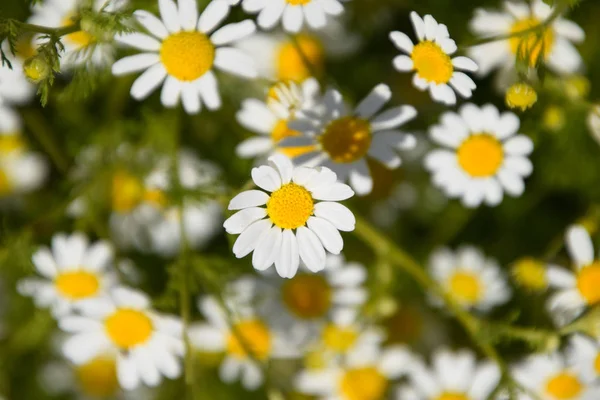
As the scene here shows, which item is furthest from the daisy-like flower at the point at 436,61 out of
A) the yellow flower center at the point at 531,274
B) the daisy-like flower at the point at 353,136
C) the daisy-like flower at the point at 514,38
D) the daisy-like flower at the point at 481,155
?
the yellow flower center at the point at 531,274

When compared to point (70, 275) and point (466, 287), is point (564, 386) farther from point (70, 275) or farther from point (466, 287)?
point (70, 275)

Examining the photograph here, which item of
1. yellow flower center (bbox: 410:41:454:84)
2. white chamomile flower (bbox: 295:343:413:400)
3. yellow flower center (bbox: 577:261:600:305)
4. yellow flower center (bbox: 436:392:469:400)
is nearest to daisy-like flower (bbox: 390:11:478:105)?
yellow flower center (bbox: 410:41:454:84)

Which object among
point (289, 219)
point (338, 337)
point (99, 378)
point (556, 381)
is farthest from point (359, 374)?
point (289, 219)

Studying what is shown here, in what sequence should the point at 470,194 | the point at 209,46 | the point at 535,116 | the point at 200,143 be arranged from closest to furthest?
the point at 209,46 < the point at 470,194 < the point at 535,116 < the point at 200,143

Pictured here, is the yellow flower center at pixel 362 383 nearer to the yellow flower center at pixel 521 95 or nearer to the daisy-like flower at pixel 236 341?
the daisy-like flower at pixel 236 341

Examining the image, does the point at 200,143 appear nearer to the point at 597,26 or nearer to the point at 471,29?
the point at 471,29

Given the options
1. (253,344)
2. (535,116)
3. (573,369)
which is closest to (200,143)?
(253,344)

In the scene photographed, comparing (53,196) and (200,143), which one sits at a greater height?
(200,143)
